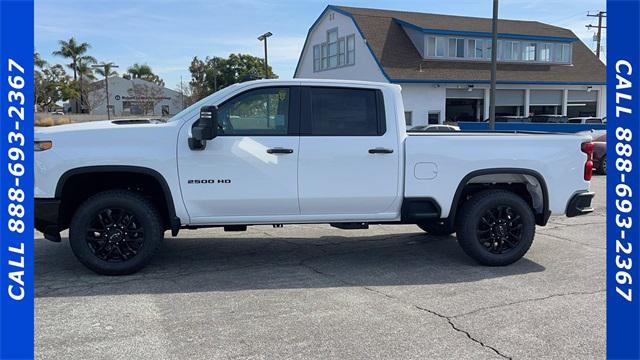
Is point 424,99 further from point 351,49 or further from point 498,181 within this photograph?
point 498,181

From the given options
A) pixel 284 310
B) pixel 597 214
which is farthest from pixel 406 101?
pixel 284 310

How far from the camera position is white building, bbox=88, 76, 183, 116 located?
72106 mm

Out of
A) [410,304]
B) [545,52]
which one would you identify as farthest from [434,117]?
[410,304]

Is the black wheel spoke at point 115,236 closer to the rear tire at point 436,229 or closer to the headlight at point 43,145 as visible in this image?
the headlight at point 43,145

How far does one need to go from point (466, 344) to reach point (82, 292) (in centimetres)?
343

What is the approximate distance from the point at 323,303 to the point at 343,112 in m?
2.10

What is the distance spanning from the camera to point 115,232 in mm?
5398

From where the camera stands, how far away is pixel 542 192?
6051 millimetres

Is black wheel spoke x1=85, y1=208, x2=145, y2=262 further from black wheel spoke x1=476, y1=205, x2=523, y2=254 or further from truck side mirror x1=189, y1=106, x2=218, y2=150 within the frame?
black wheel spoke x1=476, y1=205, x2=523, y2=254

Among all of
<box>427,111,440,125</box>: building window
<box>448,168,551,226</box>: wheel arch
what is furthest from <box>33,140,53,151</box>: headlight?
<box>427,111,440,125</box>: building window

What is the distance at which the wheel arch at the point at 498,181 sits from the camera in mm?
5836

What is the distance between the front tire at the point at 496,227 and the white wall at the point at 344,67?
1052 inches

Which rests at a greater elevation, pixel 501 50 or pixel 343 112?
pixel 501 50

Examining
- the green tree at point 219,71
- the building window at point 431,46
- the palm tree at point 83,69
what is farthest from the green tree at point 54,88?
the building window at point 431,46
